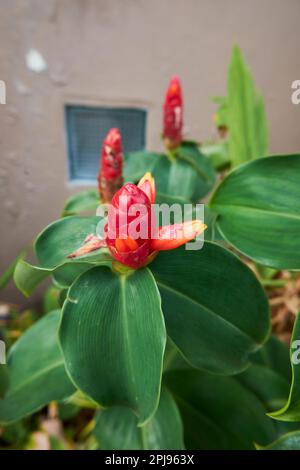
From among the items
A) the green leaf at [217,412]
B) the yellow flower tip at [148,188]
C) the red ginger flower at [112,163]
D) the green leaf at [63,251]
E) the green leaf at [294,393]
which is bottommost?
the green leaf at [217,412]

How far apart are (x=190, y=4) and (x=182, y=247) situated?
2.55ft

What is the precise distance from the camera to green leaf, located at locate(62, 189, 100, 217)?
60cm

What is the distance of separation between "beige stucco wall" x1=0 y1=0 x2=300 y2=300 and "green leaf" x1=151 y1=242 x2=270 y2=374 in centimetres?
54

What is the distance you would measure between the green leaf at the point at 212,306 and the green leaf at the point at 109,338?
55 millimetres

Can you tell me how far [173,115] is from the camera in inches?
26.7

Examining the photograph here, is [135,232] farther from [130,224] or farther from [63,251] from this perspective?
[63,251]

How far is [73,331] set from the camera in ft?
1.29

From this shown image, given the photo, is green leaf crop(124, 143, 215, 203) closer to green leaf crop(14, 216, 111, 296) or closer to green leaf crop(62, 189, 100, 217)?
green leaf crop(62, 189, 100, 217)

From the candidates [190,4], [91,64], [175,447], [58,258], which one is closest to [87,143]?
[91,64]

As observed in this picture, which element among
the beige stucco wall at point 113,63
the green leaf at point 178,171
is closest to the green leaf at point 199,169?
the green leaf at point 178,171

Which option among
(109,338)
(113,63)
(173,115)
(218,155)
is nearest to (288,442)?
(109,338)

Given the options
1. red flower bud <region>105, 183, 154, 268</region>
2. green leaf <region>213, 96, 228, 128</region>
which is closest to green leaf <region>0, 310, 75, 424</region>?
red flower bud <region>105, 183, 154, 268</region>

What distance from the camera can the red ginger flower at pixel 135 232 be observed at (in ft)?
1.18

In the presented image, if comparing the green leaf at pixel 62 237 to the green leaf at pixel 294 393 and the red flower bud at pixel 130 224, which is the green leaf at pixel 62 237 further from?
the green leaf at pixel 294 393
